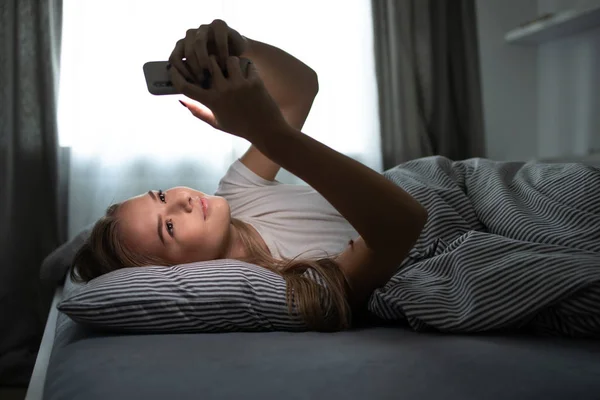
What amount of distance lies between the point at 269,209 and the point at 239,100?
69cm

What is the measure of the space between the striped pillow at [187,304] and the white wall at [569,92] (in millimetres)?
2120

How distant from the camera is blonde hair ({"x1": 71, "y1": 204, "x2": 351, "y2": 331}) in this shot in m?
0.94

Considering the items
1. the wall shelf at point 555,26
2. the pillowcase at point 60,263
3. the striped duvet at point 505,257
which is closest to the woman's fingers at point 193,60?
the striped duvet at point 505,257

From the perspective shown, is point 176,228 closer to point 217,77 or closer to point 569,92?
point 217,77

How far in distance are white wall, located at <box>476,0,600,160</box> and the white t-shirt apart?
173 cm

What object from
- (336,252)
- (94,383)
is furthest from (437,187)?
(94,383)

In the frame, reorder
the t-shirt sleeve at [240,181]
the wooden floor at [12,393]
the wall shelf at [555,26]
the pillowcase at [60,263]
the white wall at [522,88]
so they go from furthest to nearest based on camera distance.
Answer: the white wall at [522,88] < the wall shelf at [555,26] < the wooden floor at [12,393] < the pillowcase at [60,263] < the t-shirt sleeve at [240,181]

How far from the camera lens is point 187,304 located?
0.93m

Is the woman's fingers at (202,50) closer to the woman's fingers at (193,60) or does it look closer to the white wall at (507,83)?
the woman's fingers at (193,60)

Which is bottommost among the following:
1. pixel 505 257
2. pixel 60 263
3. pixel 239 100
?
pixel 60 263

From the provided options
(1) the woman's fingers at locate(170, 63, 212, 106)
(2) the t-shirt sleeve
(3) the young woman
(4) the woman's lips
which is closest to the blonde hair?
(3) the young woman

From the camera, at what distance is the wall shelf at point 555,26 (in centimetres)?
234

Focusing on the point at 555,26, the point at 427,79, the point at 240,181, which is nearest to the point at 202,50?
the point at 240,181

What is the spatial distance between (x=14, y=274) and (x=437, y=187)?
167 cm
